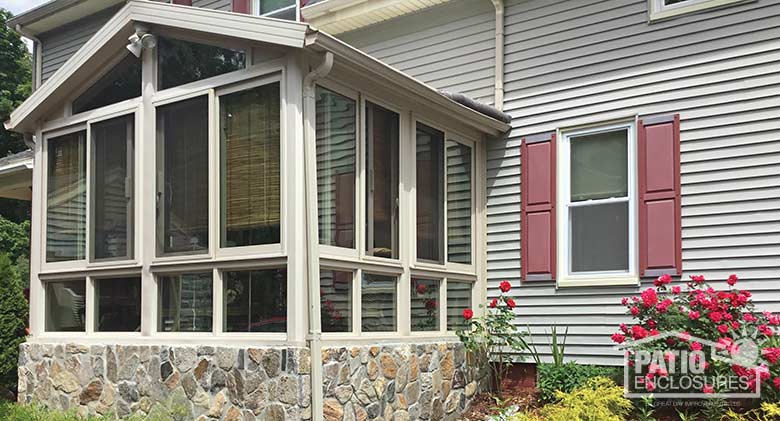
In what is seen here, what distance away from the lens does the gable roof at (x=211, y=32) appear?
5.73 m

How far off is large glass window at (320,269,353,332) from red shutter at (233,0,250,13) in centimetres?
617

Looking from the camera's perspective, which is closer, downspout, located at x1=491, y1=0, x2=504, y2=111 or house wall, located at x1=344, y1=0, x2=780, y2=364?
house wall, located at x1=344, y1=0, x2=780, y2=364

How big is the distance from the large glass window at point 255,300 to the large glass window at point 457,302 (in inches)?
86.3

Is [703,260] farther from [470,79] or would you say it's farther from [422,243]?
[470,79]

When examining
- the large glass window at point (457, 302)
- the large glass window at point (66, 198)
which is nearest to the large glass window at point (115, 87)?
the large glass window at point (66, 198)

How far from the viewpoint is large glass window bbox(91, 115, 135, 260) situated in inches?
274

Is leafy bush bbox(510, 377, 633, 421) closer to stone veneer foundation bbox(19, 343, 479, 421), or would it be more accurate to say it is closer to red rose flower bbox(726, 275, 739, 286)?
stone veneer foundation bbox(19, 343, 479, 421)

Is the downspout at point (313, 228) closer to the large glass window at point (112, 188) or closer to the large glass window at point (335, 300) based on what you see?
the large glass window at point (335, 300)

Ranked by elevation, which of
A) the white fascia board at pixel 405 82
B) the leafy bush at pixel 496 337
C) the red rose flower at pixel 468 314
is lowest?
the leafy bush at pixel 496 337

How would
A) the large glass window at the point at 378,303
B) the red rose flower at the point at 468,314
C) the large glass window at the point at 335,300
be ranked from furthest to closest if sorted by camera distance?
the red rose flower at the point at 468,314, the large glass window at the point at 378,303, the large glass window at the point at 335,300

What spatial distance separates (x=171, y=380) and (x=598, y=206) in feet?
14.0

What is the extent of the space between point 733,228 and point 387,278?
10.2 ft

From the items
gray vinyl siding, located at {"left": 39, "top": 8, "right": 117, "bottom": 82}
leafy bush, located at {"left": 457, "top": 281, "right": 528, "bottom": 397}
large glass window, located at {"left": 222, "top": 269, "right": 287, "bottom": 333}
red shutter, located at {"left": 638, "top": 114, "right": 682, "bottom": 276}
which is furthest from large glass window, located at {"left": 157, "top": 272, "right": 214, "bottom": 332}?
gray vinyl siding, located at {"left": 39, "top": 8, "right": 117, "bottom": 82}

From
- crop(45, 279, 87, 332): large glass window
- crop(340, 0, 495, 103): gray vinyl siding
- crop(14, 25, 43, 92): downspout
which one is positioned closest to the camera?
crop(45, 279, 87, 332): large glass window
